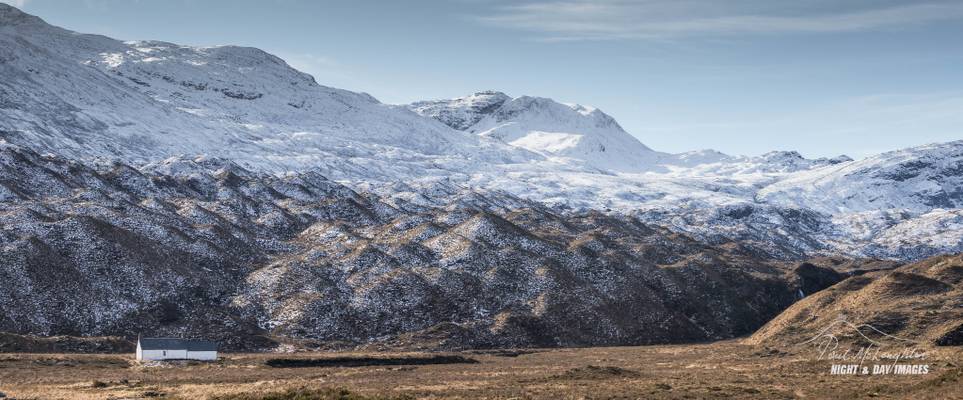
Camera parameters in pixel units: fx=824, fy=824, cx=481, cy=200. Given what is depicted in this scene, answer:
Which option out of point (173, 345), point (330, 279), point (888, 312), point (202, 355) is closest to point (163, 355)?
point (173, 345)

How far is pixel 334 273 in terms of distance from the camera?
378ft

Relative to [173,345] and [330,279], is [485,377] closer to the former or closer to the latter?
[173,345]

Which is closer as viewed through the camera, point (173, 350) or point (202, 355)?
point (173, 350)

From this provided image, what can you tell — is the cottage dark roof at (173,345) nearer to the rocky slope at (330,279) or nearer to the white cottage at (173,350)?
the white cottage at (173,350)

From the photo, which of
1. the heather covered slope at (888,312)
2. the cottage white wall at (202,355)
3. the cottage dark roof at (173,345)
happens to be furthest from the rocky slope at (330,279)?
the heather covered slope at (888,312)

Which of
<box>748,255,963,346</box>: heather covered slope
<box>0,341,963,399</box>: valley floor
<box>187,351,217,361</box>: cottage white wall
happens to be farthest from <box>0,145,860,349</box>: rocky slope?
<box>748,255,963,346</box>: heather covered slope

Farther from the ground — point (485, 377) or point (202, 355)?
point (202, 355)

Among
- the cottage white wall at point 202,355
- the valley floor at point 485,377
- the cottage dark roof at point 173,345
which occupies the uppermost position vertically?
the cottage dark roof at point 173,345

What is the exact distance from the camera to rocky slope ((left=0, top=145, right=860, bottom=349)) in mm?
96875

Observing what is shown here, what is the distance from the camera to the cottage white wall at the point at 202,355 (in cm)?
7762

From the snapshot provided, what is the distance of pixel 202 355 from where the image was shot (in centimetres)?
7794

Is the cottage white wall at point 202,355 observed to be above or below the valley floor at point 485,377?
above

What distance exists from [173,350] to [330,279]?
36.9 meters

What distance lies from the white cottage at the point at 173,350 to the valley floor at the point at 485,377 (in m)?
1.84
